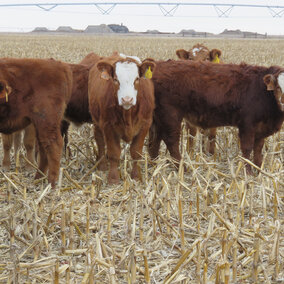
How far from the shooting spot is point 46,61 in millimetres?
5547

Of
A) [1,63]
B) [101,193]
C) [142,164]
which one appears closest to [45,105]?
[1,63]

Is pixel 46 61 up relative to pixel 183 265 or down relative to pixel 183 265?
up

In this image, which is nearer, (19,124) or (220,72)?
(19,124)

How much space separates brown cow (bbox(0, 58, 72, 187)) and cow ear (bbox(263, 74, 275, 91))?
2.49 m

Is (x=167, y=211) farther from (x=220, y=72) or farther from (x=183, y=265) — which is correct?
(x=220, y=72)

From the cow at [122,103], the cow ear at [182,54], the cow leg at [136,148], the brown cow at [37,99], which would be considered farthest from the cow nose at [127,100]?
the cow ear at [182,54]

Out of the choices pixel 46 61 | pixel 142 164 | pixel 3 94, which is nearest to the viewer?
pixel 3 94

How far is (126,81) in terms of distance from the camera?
17.7 ft

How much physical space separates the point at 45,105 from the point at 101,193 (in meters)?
1.19

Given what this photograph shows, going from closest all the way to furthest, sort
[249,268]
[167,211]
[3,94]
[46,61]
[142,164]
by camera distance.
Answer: [249,268] < [167,211] < [3,94] < [46,61] < [142,164]

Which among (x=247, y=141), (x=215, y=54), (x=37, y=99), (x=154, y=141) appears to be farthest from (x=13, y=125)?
(x=215, y=54)

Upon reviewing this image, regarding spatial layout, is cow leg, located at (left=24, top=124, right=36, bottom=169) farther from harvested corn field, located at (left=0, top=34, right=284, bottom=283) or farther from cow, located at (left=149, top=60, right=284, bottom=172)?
cow, located at (left=149, top=60, right=284, bottom=172)

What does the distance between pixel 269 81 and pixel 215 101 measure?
2.69ft

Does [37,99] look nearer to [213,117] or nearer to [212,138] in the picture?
[213,117]
